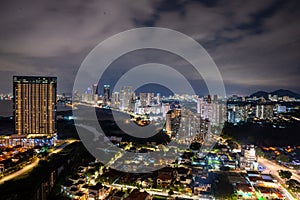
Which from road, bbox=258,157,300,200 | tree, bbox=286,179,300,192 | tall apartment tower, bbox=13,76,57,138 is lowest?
road, bbox=258,157,300,200

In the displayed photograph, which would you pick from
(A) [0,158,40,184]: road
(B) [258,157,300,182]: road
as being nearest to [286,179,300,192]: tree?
(B) [258,157,300,182]: road

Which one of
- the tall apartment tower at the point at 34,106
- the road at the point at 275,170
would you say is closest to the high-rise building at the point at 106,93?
the tall apartment tower at the point at 34,106

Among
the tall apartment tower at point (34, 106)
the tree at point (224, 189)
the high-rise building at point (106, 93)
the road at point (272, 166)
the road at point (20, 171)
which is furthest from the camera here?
the high-rise building at point (106, 93)

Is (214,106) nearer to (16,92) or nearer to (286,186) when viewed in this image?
(286,186)

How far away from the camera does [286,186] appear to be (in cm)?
344

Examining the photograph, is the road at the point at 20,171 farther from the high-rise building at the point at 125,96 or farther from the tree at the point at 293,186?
the high-rise building at the point at 125,96

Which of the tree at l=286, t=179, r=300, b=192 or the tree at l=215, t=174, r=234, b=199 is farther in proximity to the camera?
the tree at l=286, t=179, r=300, b=192

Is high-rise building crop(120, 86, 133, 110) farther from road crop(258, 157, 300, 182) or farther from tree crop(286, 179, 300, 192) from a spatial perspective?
tree crop(286, 179, 300, 192)

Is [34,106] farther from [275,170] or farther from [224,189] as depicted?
[275,170]

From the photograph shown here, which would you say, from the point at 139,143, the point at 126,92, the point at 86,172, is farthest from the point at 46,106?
the point at 126,92

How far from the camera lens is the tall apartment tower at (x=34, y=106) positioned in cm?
704

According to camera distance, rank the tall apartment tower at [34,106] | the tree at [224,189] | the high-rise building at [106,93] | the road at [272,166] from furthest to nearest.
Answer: the high-rise building at [106,93], the tall apartment tower at [34,106], the road at [272,166], the tree at [224,189]

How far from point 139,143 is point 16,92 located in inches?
180

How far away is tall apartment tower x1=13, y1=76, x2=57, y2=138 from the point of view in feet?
23.1
